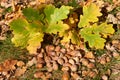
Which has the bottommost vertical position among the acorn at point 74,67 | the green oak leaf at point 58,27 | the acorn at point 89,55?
the acorn at point 74,67

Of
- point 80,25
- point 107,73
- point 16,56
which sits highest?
point 80,25

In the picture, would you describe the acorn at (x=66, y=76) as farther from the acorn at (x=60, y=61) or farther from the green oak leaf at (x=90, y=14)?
the green oak leaf at (x=90, y=14)

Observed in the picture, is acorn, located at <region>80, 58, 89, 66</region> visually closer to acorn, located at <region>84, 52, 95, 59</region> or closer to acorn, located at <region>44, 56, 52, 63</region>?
acorn, located at <region>84, 52, 95, 59</region>

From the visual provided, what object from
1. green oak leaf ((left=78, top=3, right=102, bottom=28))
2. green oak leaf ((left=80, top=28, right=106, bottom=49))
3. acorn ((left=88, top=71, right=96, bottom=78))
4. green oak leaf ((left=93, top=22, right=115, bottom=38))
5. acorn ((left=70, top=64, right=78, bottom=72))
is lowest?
acorn ((left=88, top=71, right=96, bottom=78))

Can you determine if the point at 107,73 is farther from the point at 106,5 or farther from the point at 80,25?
the point at 106,5

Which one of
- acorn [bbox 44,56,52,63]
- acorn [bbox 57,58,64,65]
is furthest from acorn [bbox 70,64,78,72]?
acorn [bbox 44,56,52,63]

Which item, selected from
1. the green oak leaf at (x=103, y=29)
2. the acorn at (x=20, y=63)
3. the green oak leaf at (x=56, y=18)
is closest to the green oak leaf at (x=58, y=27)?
the green oak leaf at (x=56, y=18)

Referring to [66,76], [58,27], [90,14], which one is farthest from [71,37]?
[66,76]

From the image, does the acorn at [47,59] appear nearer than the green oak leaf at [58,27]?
No

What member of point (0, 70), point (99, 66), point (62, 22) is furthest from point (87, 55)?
point (0, 70)
